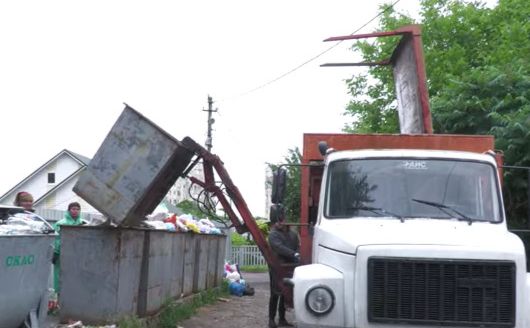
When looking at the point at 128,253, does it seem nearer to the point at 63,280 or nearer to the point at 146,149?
the point at 63,280

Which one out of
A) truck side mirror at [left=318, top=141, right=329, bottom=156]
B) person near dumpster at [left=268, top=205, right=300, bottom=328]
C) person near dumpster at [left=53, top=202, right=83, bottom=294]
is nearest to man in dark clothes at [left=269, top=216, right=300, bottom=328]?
person near dumpster at [left=268, top=205, right=300, bottom=328]

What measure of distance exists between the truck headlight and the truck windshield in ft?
3.63

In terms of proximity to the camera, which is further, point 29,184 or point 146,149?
point 29,184

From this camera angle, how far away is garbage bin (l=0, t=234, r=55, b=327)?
20.4 feet

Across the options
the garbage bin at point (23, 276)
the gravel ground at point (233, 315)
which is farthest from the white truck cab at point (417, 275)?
the gravel ground at point (233, 315)

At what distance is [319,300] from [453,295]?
111 centimetres

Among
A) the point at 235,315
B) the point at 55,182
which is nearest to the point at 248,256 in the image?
the point at 235,315

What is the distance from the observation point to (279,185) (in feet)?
25.0

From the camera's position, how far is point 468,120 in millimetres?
12555

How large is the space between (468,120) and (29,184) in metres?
48.5

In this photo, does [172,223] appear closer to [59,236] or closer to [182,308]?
[182,308]

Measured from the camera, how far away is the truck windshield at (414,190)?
657cm

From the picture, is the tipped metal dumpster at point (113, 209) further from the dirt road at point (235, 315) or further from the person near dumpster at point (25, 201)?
the dirt road at point (235, 315)

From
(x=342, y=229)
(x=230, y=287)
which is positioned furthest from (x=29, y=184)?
(x=342, y=229)
